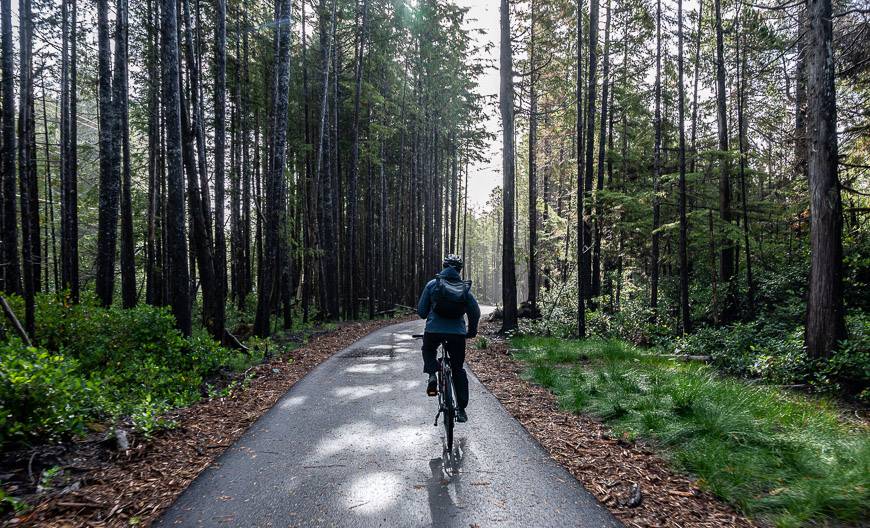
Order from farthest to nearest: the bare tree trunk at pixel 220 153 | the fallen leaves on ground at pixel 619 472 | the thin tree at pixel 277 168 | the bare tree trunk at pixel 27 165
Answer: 1. the thin tree at pixel 277 168
2. the bare tree trunk at pixel 220 153
3. the bare tree trunk at pixel 27 165
4. the fallen leaves on ground at pixel 619 472

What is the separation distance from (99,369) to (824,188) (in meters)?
14.1

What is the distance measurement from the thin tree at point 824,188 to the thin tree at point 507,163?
7.61 meters

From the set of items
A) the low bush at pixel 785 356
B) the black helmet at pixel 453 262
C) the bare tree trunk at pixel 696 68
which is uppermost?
the bare tree trunk at pixel 696 68

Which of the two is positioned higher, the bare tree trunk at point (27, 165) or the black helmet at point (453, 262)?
the bare tree trunk at point (27, 165)

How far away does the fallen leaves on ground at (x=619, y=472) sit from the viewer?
3521mm

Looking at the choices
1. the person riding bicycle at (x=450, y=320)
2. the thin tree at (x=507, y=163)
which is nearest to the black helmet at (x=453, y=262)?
the person riding bicycle at (x=450, y=320)

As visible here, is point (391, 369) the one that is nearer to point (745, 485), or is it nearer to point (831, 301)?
point (745, 485)

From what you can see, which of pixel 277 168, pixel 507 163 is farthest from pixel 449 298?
pixel 277 168

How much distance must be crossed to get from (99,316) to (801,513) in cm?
1195

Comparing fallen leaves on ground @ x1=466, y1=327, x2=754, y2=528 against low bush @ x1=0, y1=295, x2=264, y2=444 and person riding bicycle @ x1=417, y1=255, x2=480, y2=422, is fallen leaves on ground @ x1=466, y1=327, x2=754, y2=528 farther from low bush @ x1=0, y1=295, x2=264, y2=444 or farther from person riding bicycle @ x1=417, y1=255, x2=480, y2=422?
low bush @ x1=0, y1=295, x2=264, y2=444

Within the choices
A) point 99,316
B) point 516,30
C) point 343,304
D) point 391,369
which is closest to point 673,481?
point 391,369

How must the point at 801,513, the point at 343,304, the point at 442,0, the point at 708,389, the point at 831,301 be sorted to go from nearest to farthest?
the point at 801,513, the point at 708,389, the point at 831,301, the point at 442,0, the point at 343,304

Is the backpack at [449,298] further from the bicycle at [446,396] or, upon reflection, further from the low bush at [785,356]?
the low bush at [785,356]

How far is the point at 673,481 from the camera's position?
4.08m
